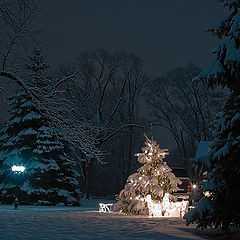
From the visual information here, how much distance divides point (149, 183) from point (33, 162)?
1261 centimetres

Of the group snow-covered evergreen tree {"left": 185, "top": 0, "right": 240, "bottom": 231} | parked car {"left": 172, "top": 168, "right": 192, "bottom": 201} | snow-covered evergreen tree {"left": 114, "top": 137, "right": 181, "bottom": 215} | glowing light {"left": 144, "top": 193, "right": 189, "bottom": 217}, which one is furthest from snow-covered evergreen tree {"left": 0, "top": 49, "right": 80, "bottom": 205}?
snow-covered evergreen tree {"left": 185, "top": 0, "right": 240, "bottom": 231}

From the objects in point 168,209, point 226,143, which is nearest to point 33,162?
point 168,209

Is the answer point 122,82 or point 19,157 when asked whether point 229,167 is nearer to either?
point 19,157

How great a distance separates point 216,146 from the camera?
10.8 metres

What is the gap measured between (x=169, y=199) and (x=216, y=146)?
9939 millimetres

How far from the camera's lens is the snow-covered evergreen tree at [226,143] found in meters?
9.78

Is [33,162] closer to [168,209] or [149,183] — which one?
[149,183]

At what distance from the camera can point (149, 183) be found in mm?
20094

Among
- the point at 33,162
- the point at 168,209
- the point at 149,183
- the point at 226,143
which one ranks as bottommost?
the point at 168,209

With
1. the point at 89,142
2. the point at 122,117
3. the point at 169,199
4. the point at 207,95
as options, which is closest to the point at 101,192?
the point at 122,117

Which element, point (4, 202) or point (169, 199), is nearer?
point (169, 199)

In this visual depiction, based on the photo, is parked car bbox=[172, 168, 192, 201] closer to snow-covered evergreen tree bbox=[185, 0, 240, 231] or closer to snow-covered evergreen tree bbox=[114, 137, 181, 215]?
snow-covered evergreen tree bbox=[114, 137, 181, 215]

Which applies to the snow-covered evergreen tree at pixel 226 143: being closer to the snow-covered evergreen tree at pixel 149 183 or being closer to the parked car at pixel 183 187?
the snow-covered evergreen tree at pixel 149 183

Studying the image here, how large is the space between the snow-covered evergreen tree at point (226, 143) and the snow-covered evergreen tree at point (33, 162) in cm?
1954
